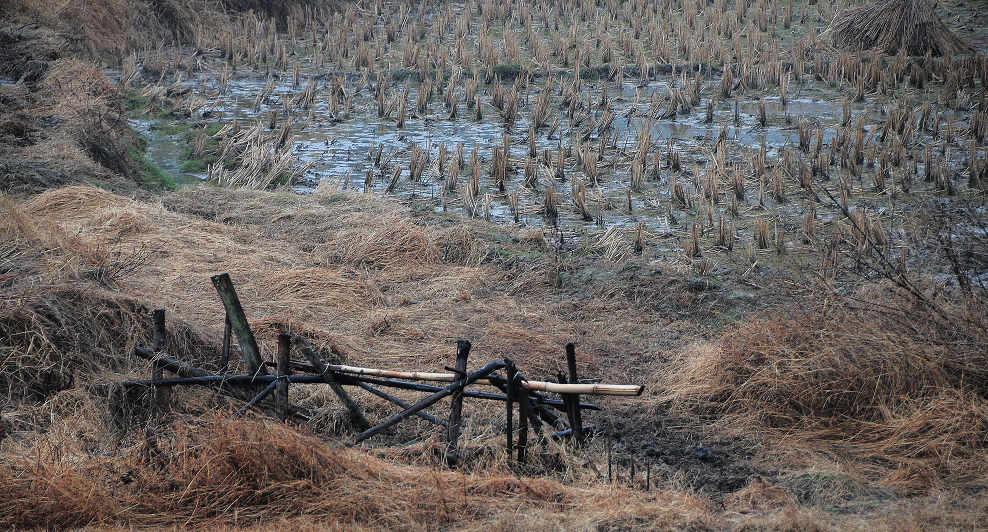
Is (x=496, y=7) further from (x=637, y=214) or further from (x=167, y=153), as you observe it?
(x=637, y=214)

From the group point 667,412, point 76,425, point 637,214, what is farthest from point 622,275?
point 76,425

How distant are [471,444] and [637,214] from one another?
5231 millimetres

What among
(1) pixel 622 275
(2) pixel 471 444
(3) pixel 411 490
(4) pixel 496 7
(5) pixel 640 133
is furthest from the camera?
(4) pixel 496 7

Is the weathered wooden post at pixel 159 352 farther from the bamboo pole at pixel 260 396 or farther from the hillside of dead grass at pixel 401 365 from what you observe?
the bamboo pole at pixel 260 396

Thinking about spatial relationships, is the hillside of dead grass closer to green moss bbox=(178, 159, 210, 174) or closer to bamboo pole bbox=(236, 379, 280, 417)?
bamboo pole bbox=(236, 379, 280, 417)

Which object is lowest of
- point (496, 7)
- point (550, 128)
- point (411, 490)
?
point (411, 490)

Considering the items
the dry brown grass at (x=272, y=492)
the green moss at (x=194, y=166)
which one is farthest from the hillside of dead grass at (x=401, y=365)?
the green moss at (x=194, y=166)

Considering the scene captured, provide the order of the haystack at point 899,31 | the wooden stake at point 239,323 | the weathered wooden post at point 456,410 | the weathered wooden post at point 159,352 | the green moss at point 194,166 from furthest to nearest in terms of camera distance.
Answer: the haystack at point 899,31 < the green moss at point 194,166 < the weathered wooden post at point 159,352 < the wooden stake at point 239,323 < the weathered wooden post at point 456,410

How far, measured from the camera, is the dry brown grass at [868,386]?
4.98m

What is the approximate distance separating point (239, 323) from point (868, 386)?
13.4 feet

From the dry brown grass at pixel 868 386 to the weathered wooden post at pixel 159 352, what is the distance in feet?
11.8

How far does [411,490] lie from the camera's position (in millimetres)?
4410

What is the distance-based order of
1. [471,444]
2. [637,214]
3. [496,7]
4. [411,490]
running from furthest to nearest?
[496,7] < [637,214] < [471,444] < [411,490]

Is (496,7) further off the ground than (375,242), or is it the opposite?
(496,7)
